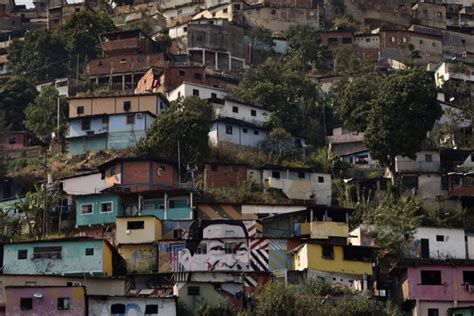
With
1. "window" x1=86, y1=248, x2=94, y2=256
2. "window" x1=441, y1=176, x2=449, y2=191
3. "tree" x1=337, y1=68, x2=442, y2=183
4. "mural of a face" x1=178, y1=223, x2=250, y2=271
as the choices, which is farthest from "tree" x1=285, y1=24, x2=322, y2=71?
"window" x1=86, y1=248, x2=94, y2=256

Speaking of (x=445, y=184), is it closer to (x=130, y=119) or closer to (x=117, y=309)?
(x=130, y=119)

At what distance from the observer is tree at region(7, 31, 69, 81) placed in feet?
281

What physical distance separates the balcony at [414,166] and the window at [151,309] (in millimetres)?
22695

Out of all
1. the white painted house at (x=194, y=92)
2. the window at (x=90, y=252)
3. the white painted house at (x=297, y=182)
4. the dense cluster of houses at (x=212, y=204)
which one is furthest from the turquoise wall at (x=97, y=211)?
the white painted house at (x=194, y=92)

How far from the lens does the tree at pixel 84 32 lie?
283 ft

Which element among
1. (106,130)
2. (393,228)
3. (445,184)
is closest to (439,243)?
(393,228)

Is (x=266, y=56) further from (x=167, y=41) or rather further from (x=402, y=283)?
(x=402, y=283)

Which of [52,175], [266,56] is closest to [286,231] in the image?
[52,175]

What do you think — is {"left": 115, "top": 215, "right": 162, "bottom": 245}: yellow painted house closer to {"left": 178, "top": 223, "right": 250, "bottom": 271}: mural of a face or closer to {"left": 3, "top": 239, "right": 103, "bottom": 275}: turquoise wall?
{"left": 178, "top": 223, "right": 250, "bottom": 271}: mural of a face

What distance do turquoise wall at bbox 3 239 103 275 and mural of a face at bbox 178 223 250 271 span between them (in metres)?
3.63

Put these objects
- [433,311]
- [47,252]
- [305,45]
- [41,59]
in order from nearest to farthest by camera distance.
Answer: [433,311], [47,252], [41,59], [305,45]

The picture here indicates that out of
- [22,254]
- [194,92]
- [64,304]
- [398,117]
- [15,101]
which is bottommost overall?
[64,304]

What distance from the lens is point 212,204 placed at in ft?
183

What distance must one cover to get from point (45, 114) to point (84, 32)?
50.3 ft
